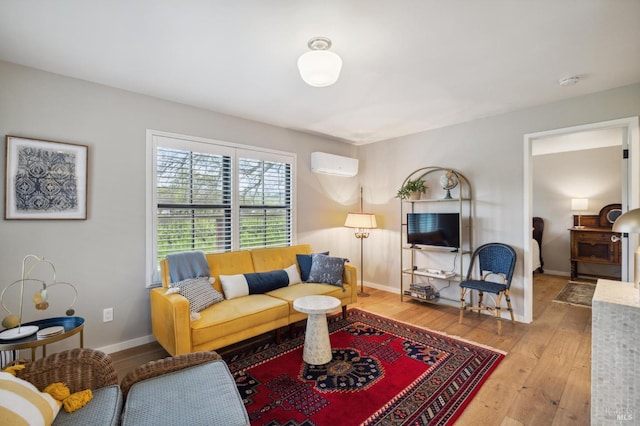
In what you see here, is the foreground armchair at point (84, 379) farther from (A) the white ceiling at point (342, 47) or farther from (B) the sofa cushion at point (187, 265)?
(A) the white ceiling at point (342, 47)

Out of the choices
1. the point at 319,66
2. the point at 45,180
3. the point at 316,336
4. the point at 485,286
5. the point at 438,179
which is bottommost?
the point at 316,336

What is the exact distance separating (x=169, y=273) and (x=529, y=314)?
13.0 ft

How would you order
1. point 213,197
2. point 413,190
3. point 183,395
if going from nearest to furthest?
point 183,395, point 213,197, point 413,190

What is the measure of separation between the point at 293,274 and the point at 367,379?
1581 mm

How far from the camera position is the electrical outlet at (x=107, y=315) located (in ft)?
9.14

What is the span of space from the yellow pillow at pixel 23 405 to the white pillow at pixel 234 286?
1775 mm

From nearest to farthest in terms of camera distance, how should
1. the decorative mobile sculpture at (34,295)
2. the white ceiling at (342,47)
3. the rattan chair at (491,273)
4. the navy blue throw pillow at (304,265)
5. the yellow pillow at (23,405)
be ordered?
the yellow pillow at (23,405) < the white ceiling at (342,47) < the decorative mobile sculpture at (34,295) < the rattan chair at (491,273) < the navy blue throw pillow at (304,265)

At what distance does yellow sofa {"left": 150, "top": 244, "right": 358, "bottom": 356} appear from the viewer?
2.37 m

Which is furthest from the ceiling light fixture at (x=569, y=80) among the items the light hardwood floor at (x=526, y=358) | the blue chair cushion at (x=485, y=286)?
the light hardwood floor at (x=526, y=358)

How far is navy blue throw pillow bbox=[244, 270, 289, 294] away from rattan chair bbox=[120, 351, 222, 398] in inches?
56.5

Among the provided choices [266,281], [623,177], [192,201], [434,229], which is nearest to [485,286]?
[434,229]

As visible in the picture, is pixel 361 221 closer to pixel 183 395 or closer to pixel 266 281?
pixel 266 281

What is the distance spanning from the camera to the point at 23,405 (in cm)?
112

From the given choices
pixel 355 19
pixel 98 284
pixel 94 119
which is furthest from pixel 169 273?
pixel 355 19
